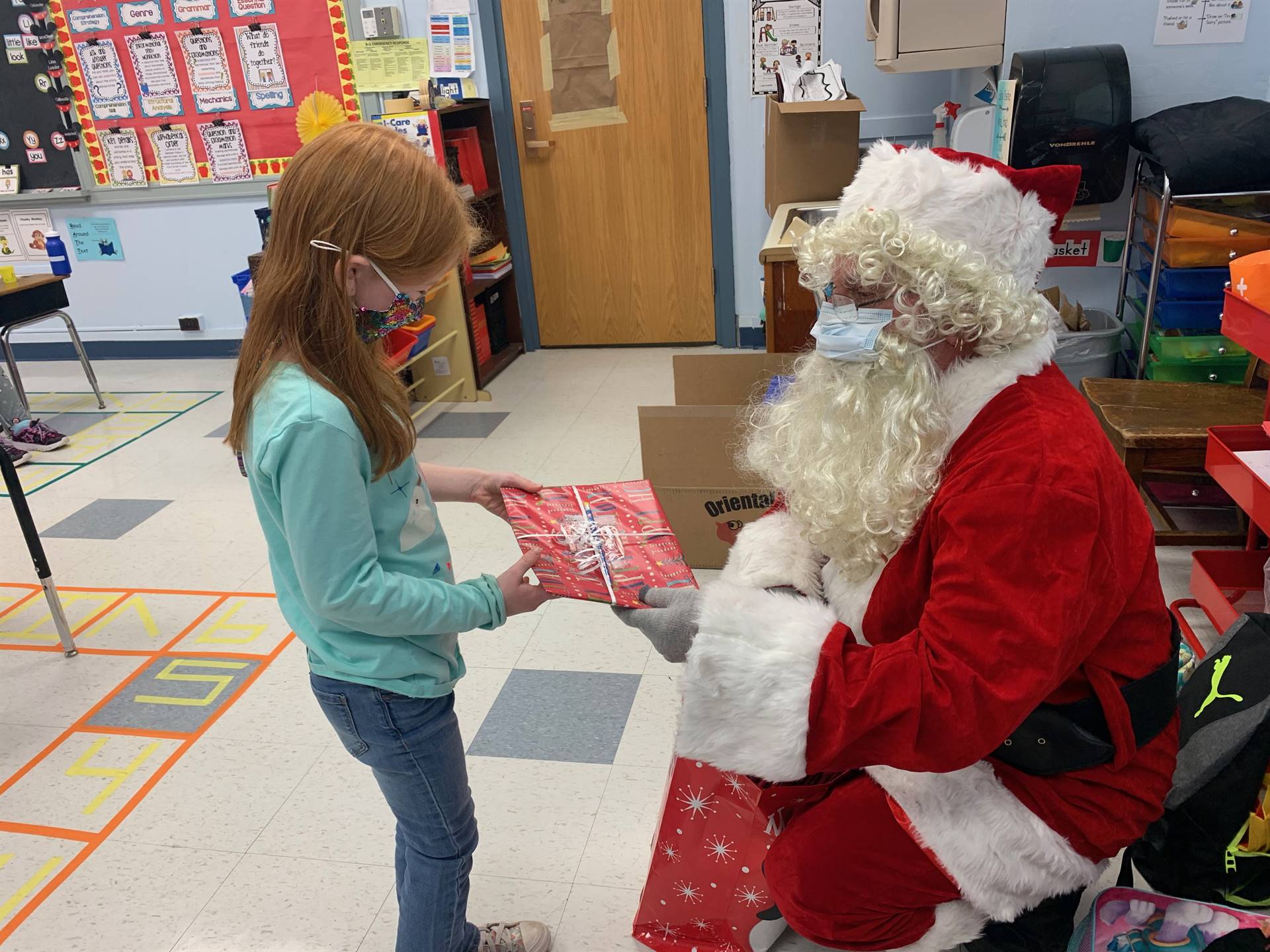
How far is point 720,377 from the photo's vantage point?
2926 millimetres

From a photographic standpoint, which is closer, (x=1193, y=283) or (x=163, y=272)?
(x=1193, y=283)

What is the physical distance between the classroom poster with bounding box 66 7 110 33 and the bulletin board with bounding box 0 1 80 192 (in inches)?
6.9

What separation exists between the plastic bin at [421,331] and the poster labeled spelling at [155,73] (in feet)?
6.67

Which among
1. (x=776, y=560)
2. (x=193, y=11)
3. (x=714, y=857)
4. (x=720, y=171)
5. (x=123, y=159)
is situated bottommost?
(x=714, y=857)

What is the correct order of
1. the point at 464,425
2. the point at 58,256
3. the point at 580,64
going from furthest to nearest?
the point at 580,64 < the point at 58,256 < the point at 464,425

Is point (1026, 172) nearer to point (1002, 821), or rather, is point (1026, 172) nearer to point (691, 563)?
point (1002, 821)

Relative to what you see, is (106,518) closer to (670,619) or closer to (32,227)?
(32,227)

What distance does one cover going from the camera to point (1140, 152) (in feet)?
9.68

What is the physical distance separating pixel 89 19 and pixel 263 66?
0.99 meters

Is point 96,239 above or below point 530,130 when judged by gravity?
below

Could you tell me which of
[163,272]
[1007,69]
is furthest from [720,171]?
[163,272]

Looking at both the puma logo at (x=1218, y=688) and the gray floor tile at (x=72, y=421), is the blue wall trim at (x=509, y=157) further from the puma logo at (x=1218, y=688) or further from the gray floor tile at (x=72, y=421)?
the puma logo at (x=1218, y=688)

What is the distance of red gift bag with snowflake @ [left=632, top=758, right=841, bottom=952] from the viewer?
155cm

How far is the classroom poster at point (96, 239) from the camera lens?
5266 millimetres
